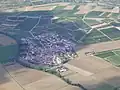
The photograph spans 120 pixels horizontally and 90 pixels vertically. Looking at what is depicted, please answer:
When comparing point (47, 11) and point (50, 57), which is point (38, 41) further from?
point (47, 11)

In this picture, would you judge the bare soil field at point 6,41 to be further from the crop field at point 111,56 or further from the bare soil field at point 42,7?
the bare soil field at point 42,7

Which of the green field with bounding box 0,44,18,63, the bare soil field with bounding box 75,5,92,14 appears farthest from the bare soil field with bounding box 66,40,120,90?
the bare soil field with bounding box 75,5,92,14

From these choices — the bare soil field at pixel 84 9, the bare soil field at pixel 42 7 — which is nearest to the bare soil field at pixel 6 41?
the bare soil field at pixel 42 7

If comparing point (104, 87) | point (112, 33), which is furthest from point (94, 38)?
point (104, 87)

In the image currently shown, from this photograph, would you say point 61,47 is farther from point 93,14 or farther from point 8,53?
point 93,14

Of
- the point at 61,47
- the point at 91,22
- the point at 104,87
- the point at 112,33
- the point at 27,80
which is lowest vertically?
the point at 104,87

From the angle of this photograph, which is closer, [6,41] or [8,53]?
[8,53]

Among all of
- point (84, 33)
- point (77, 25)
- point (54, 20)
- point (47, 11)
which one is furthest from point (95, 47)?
point (47, 11)
